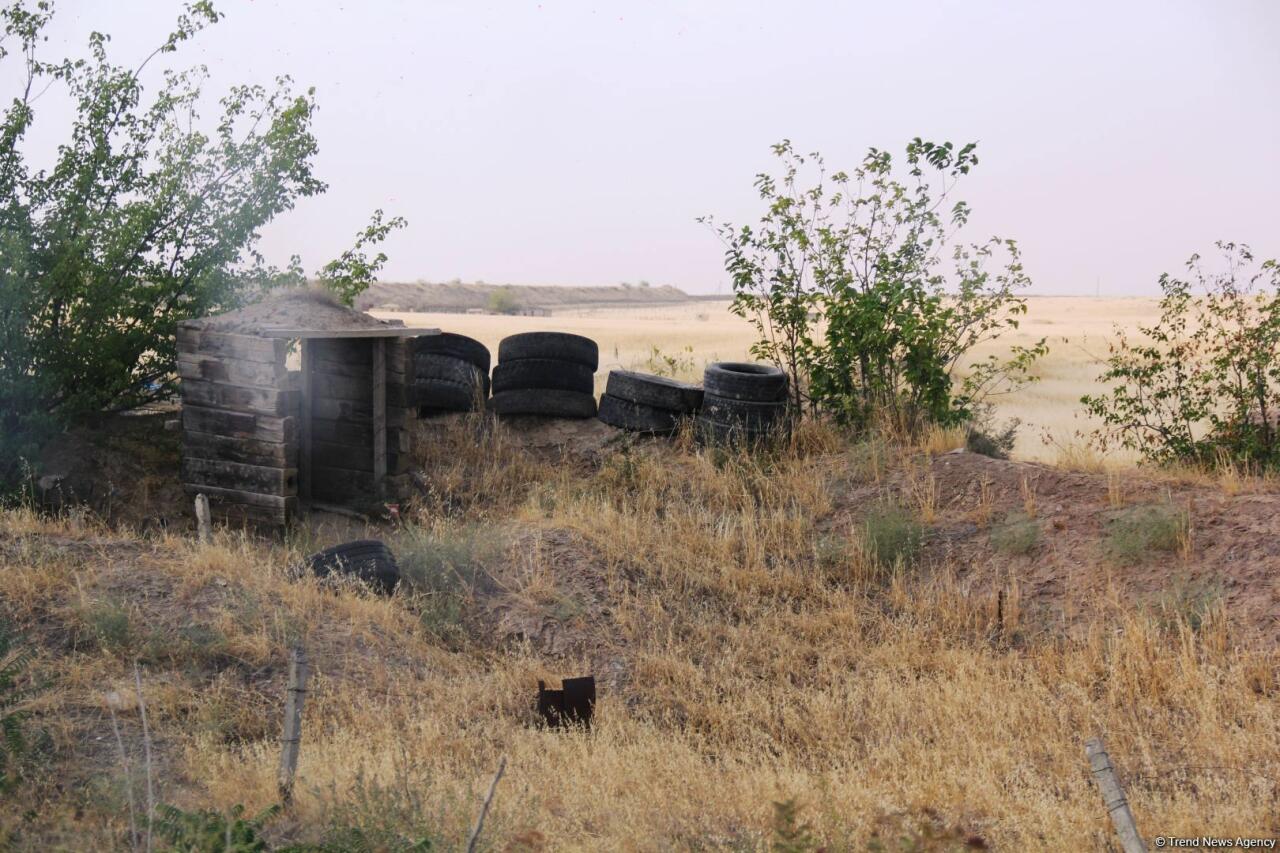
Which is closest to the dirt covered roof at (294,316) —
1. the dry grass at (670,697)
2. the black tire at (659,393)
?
the dry grass at (670,697)

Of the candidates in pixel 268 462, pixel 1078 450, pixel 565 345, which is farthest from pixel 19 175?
pixel 1078 450

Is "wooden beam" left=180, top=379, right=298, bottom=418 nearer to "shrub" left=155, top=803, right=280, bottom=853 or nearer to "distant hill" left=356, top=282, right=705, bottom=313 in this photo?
"shrub" left=155, top=803, right=280, bottom=853

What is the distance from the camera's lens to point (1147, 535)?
859 centimetres

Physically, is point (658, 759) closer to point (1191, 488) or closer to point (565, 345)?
point (1191, 488)

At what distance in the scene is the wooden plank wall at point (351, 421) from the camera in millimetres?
11641

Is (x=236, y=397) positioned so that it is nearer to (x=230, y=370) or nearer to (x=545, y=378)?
(x=230, y=370)

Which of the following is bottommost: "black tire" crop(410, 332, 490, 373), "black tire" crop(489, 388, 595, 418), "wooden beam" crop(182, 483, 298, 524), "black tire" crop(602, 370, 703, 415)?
"wooden beam" crop(182, 483, 298, 524)

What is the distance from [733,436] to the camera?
11.3 metres

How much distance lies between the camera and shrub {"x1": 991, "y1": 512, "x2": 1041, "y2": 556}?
8.97 meters

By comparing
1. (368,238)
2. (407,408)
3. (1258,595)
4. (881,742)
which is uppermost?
(368,238)

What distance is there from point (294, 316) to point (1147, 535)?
7733 millimetres

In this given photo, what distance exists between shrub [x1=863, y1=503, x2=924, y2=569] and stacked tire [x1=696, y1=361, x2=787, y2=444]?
7.26 ft

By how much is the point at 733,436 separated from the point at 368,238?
4846 mm

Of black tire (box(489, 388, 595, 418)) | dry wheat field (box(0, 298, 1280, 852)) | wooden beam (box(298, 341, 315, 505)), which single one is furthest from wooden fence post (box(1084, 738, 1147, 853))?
wooden beam (box(298, 341, 315, 505))
